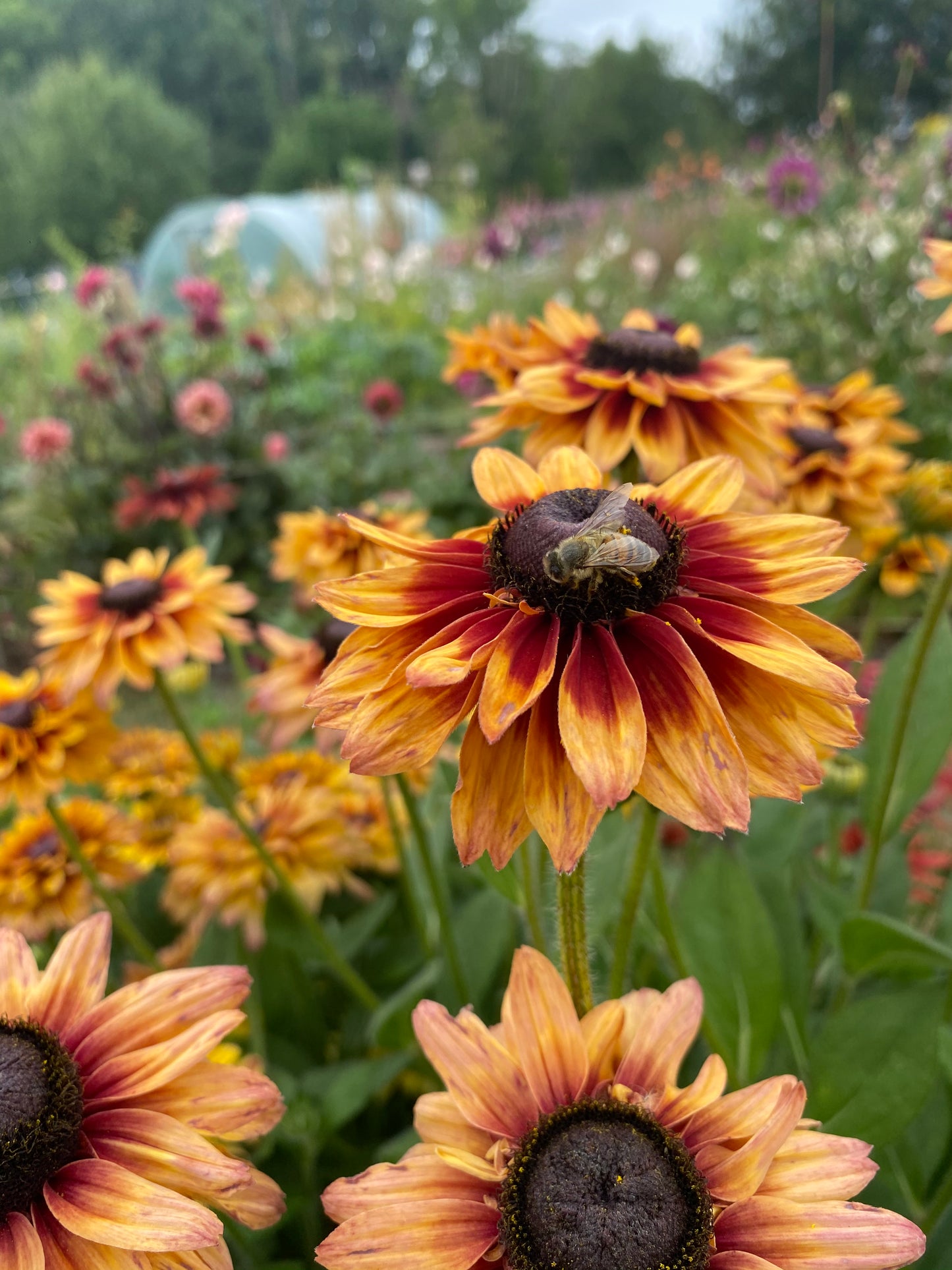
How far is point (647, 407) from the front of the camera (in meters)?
0.89

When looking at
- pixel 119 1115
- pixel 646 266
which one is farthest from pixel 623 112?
pixel 119 1115

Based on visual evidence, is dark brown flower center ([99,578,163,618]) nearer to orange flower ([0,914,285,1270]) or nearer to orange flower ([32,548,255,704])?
orange flower ([32,548,255,704])

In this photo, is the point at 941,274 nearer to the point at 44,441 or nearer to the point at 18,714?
the point at 18,714

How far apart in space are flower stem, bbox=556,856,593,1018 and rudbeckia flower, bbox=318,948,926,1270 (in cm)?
4

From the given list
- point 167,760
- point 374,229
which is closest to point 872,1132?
point 167,760

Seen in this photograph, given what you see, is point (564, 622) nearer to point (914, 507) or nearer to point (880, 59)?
point (914, 507)

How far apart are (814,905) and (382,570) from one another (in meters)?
0.62

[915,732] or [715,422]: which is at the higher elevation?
[715,422]

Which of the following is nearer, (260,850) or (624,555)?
(624,555)

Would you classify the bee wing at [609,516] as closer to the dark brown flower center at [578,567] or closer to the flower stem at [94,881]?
the dark brown flower center at [578,567]

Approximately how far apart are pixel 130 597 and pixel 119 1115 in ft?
2.26

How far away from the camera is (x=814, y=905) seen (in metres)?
0.91

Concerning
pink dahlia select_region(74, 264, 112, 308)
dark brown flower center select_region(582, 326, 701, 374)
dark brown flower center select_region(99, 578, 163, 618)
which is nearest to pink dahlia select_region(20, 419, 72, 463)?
pink dahlia select_region(74, 264, 112, 308)

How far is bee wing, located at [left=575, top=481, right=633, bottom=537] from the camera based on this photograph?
19.1 inches
